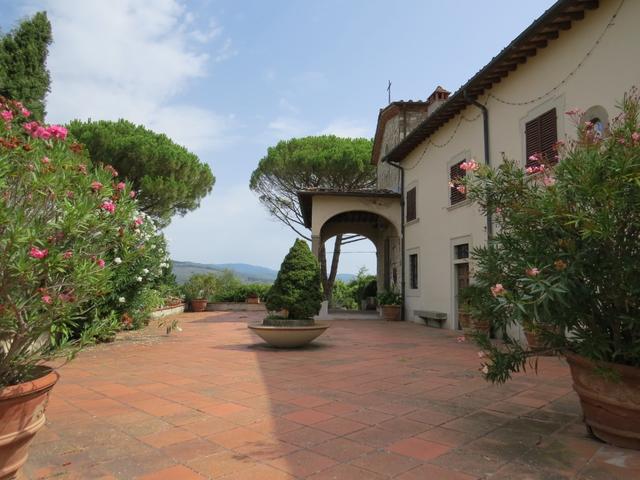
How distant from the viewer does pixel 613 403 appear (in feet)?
9.71

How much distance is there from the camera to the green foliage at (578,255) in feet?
8.75

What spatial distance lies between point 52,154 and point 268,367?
14.0ft

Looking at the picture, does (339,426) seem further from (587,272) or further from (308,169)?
(308,169)

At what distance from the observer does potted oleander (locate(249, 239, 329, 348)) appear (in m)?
7.83

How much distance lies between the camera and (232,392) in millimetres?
4738

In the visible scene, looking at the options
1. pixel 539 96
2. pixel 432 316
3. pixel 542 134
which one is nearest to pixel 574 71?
pixel 539 96

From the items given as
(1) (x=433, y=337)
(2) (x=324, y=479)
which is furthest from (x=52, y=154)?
(1) (x=433, y=337)

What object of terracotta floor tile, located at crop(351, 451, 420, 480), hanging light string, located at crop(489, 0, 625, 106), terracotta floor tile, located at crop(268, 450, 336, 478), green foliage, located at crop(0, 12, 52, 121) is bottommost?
terracotta floor tile, located at crop(268, 450, 336, 478)

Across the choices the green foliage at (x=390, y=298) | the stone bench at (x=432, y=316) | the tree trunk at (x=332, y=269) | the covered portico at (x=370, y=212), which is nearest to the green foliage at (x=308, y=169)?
the tree trunk at (x=332, y=269)

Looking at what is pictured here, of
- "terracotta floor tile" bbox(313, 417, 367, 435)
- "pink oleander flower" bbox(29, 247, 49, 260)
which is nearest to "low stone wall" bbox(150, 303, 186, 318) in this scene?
"terracotta floor tile" bbox(313, 417, 367, 435)

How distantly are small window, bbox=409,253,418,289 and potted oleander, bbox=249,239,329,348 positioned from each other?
20.1 ft

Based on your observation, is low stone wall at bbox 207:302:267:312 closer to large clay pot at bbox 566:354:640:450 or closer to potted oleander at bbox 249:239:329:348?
potted oleander at bbox 249:239:329:348

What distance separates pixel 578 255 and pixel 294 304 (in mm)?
5749

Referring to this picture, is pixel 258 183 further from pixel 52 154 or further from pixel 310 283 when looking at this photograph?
pixel 52 154
